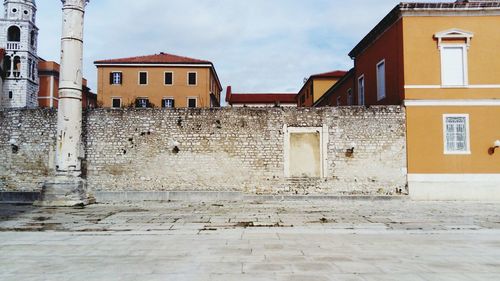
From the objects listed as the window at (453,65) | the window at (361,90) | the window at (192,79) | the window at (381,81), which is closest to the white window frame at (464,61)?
the window at (453,65)

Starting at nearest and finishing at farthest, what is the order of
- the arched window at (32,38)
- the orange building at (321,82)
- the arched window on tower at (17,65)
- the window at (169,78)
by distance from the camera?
the orange building at (321,82) → the window at (169,78) → the arched window on tower at (17,65) → the arched window at (32,38)

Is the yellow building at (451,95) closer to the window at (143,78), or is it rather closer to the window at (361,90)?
the window at (361,90)

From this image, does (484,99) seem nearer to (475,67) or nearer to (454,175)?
(475,67)

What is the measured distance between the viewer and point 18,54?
5506 cm

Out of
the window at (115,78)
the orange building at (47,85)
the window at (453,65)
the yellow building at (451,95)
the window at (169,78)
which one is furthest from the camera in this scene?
the orange building at (47,85)

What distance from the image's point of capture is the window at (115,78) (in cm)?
4678

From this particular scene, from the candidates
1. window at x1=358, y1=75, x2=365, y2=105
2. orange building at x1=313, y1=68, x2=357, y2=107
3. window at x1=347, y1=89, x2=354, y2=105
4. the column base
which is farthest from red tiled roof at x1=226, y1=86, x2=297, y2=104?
Answer: the column base

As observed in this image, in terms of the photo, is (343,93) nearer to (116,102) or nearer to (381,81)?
(381,81)

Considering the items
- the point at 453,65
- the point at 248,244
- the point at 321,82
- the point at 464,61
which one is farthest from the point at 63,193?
the point at 321,82

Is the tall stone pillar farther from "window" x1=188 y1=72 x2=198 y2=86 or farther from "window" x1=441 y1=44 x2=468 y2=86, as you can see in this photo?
"window" x1=188 y1=72 x2=198 y2=86

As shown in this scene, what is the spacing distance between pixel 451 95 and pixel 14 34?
5566 centimetres

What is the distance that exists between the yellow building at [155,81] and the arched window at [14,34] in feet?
56.5

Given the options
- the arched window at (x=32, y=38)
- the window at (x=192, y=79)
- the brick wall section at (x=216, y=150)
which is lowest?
the brick wall section at (x=216, y=150)

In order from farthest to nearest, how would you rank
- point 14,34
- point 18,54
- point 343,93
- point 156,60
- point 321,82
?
1. point 14,34
2. point 18,54
3. point 156,60
4. point 321,82
5. point 343,93
